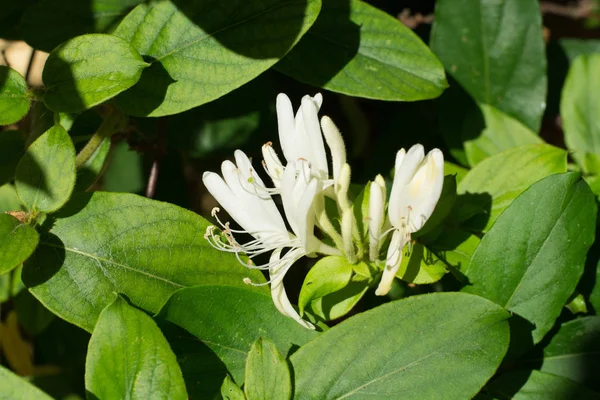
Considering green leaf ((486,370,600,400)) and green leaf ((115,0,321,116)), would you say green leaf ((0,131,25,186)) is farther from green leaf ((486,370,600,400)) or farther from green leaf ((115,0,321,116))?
green leaf ((486,370,600,400))

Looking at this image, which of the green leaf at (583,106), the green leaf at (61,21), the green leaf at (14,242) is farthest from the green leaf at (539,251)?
the green leaf at (61,21)

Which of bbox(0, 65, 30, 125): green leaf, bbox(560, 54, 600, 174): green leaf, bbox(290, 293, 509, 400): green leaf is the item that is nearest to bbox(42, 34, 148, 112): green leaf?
bbox(0, 65, 30, 125): green leaf

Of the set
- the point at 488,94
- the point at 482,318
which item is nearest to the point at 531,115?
the point at 488,94

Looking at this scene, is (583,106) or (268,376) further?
(583,106)

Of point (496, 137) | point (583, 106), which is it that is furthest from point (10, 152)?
point (583, 106)

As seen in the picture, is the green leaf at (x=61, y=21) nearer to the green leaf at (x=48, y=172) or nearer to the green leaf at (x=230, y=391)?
the green leaf at (x=48, y=172)

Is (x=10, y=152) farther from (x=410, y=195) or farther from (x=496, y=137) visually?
(x=496, y=137)
